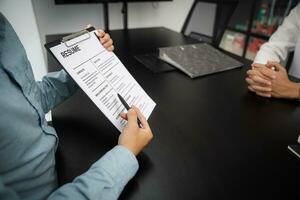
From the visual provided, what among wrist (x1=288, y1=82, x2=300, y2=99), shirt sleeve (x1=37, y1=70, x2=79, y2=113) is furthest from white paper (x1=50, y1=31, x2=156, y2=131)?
wrist (x1=288, y1=82, x2=300, y2=99)

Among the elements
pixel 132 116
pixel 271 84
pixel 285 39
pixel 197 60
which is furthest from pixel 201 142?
pixel 285 39

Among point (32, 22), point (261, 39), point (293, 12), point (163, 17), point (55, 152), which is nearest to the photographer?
point (55, 152)

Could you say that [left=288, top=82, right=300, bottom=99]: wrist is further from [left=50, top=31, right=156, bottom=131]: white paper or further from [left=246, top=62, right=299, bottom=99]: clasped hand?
[left=50, top=31, right=156, bottom=131]: white paper

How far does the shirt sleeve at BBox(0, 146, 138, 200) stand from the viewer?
15.3 inches

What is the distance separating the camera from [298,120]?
2.18ft

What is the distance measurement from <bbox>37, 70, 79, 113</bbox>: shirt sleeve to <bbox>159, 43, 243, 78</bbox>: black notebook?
45 centimetres

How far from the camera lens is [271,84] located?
78 cm

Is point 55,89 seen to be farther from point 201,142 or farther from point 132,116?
point 201,142

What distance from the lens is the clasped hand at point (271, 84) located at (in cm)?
77

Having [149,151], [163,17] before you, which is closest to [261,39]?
[163,17]

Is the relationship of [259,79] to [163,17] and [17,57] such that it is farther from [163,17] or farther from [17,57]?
[163,17]

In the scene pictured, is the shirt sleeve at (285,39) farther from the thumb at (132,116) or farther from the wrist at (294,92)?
the thumb at (132,116)

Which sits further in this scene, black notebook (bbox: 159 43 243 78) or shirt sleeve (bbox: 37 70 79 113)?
black notebook (bbox: 159 43 243 78)

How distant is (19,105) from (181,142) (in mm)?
356
